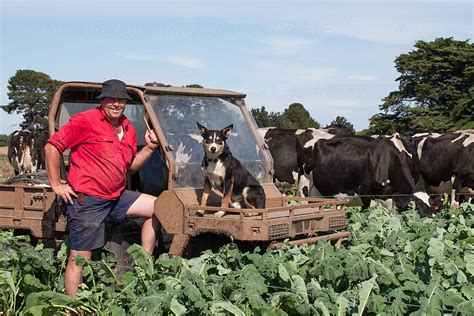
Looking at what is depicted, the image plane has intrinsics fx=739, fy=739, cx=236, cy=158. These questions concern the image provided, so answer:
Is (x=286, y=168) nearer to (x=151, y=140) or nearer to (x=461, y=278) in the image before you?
(x=151, y=140)

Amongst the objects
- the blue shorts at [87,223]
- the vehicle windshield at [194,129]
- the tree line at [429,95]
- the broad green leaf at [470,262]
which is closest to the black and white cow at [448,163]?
the vehicle windshield at [194,129]

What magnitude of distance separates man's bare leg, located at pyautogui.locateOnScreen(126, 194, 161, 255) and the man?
0.35ft

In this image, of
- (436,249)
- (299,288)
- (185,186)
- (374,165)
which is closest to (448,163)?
(374,165)

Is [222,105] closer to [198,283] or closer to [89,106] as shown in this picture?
[89,106]

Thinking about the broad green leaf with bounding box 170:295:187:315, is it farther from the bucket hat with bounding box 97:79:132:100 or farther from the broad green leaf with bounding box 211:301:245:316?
the bucket hat with bounding box 97:79:132:100

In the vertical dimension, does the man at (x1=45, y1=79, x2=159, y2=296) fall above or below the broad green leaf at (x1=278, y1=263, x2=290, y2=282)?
above

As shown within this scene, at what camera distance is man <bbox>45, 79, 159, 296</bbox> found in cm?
642

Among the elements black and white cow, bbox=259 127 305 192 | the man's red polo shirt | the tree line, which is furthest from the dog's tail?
the tree line

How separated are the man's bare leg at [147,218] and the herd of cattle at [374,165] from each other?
23.9 ft

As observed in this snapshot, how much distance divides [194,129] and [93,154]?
1.30 meters

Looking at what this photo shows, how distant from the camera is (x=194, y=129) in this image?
750cm

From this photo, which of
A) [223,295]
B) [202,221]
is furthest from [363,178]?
[223,295]

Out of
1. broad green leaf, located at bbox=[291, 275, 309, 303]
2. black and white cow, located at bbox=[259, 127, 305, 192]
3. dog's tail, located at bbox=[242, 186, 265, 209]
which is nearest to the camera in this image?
broad green leaf, located at bbox=[291, 275, 309, 303]

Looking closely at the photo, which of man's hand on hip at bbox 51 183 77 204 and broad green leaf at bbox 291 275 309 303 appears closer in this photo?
broad green leaf at bbox 291 275 309 303
